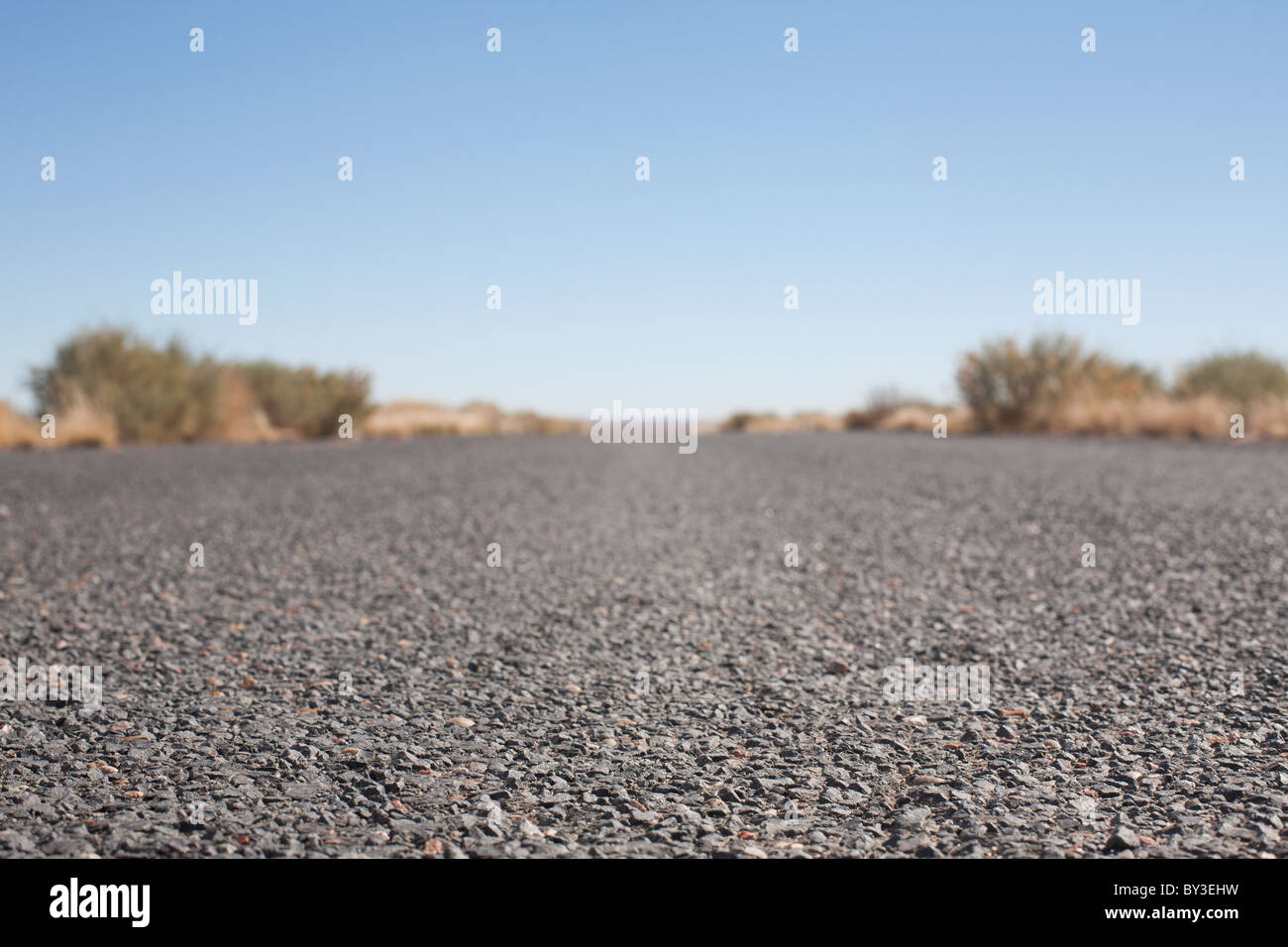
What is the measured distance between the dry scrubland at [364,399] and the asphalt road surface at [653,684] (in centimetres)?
1053

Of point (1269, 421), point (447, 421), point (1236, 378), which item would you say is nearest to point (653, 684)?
point (1269, 421)

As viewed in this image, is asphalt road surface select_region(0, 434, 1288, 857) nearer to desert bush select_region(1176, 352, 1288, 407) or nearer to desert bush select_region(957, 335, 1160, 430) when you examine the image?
desert bush select_region(1176, 352, 1288, 407)

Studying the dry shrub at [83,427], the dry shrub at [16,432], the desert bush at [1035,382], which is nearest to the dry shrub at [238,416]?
the dry shrub at [83,427]

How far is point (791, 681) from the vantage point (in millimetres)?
2988

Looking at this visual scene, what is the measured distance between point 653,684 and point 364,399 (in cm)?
2230

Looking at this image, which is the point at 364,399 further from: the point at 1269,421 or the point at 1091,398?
the point at 1269,421

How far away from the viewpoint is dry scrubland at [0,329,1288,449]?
15992 mm

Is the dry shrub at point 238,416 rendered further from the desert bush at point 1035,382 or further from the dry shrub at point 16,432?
the desert bush at point 1035,382

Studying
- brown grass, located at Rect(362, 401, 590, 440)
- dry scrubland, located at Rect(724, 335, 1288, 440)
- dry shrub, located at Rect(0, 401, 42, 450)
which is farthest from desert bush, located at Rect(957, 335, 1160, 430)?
dry shrub, located at Rect(0, 401, 42, 450)

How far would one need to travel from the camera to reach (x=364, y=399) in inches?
939

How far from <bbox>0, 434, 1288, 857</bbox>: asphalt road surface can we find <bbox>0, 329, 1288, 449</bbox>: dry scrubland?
1053 cm

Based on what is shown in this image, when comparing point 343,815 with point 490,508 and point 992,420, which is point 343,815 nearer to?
point 490,508
